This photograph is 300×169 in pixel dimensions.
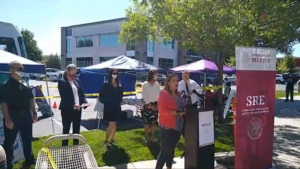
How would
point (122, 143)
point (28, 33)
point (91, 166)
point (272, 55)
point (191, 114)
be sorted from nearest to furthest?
point (91, 166) → point (191, 114) → point (272, 55) → point (122, 143) → point (28, 33)

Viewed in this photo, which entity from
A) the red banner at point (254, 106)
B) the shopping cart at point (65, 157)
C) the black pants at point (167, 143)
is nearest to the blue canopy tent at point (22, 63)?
the shopping cart at point (65, 157)

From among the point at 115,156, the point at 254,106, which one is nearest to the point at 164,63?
the point at 115,156

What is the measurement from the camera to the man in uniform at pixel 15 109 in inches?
180

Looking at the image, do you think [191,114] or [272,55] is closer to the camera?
[191,114]

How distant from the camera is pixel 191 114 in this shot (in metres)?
4.39

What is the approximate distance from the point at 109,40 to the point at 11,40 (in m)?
36.4

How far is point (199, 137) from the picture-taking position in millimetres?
4395

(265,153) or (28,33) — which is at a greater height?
(28,33)

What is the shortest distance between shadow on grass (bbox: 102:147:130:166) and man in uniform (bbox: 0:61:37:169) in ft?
4.76

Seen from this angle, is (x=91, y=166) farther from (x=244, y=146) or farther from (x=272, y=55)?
(x=272, y=55)

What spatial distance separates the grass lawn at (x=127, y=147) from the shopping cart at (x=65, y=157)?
2.07m

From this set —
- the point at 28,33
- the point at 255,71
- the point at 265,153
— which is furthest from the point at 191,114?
the point at 28,33

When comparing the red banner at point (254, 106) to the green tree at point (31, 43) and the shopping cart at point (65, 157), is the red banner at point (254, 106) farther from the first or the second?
the green tree at point (31, 43)

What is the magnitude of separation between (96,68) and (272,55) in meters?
7.22
